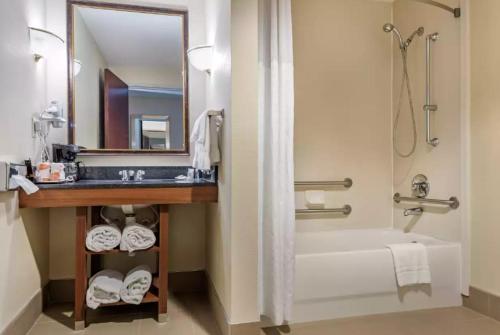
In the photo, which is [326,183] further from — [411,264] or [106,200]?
[106,200]

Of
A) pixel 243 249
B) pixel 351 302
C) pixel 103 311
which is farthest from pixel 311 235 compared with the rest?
pixel 103 311

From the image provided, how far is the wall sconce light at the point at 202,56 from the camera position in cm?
229

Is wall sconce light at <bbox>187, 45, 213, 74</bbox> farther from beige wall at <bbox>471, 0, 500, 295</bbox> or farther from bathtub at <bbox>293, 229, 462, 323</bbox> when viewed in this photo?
beige wall at <bbox>471, 0, 500, 295</bbox>

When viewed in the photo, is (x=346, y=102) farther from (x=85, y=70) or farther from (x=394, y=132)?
(x=85, y=70)

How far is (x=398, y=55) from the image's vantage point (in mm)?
2904

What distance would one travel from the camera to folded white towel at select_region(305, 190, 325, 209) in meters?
2.75

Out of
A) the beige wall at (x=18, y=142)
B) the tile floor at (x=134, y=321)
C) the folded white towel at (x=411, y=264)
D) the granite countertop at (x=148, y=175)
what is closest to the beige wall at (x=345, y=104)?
the folded white towel at (x=411, y=264)

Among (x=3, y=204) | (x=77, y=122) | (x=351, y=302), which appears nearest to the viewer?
(x=3, y=204)

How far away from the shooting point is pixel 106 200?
1.96m

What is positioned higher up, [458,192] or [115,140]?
[115,140]

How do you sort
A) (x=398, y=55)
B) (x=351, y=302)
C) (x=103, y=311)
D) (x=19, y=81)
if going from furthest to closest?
(x=398, y=55) → (x=103, y=311) → (x=351, y=302) → (x=19, y=81)

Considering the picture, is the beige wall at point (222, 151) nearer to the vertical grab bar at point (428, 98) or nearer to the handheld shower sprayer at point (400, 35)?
the handheld shower sprayer at point (400, 35)

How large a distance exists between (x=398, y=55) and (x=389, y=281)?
1.96m

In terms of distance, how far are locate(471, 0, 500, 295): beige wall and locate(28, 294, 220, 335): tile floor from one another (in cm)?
178
